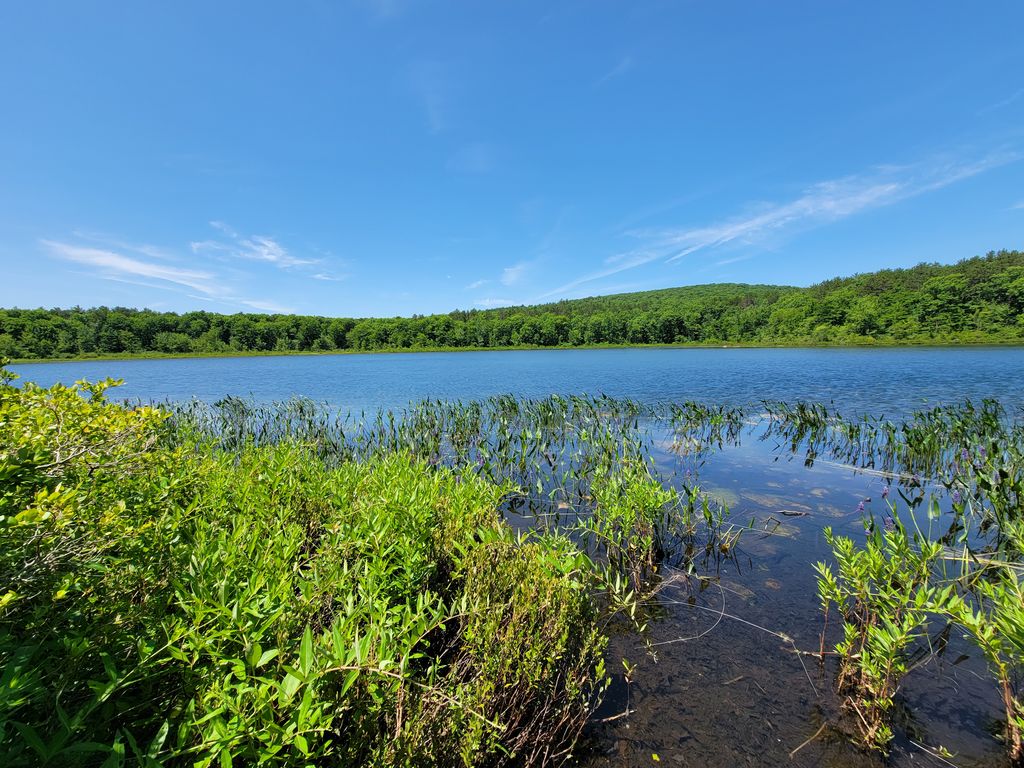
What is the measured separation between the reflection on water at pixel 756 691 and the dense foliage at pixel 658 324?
275 ft

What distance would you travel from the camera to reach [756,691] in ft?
13.4

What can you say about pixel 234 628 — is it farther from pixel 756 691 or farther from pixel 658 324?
pixel 658 324

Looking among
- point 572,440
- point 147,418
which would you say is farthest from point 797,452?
point 147,418

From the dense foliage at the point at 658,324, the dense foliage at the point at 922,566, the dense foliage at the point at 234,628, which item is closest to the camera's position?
the dense foliage at the point at 234,628

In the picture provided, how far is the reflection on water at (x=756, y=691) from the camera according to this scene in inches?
135

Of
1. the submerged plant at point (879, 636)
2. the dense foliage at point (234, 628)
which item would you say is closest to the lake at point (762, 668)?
the submerged plant at point (879, 636)

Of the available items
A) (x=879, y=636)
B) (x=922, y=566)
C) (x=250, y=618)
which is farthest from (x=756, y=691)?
(x=250, y=618)

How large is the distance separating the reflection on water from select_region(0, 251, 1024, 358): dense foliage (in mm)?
83717

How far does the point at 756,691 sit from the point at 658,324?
109 m

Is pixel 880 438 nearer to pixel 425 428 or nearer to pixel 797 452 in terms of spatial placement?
pixel 797 452

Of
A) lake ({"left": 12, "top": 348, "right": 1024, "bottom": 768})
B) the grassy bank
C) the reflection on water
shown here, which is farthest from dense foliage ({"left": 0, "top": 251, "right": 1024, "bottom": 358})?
the grassy bank

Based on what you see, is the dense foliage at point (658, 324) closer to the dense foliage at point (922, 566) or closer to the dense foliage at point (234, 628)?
the dense foliage at point (922, 566)

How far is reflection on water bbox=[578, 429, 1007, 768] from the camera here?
3436 mm

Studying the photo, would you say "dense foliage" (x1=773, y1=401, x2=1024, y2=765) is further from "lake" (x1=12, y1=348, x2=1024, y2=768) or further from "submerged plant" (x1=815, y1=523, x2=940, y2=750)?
"lake" (x1=12, y1=348, x2=1024, y2=768)
